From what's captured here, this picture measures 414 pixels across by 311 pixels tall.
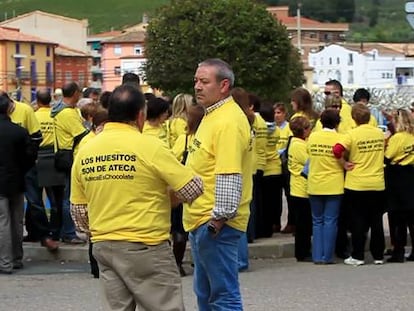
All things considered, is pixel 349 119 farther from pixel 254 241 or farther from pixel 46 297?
pixel 46 297

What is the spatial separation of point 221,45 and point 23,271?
42538mm

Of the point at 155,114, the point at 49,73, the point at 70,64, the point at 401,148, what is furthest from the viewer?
the point at 70,64

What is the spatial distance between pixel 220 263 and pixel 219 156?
0.70 metres

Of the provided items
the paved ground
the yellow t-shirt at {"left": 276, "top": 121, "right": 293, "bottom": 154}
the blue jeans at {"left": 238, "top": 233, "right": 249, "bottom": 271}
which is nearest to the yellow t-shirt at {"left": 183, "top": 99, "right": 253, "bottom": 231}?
the paved ground

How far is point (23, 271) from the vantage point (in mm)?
10930

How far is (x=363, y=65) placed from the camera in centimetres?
12038

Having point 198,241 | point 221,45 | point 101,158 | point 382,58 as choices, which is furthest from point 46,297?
point 382,58

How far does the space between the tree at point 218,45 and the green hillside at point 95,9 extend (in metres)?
115

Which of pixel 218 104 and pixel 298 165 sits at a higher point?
pixel 218 104

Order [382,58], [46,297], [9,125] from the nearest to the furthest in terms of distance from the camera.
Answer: [46,297] → [9,125] → [382,58]

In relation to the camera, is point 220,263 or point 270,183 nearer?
point 220,263

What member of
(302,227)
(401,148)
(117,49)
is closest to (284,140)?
(302,227)

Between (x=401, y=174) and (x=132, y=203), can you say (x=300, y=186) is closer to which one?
(x=401, y=174)

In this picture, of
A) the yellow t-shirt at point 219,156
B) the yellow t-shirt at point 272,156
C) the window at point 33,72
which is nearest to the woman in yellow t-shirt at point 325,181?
the yellow t-shirt at point 272,156
